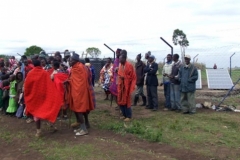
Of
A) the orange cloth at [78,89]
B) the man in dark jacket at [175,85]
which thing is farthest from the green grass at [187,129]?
the orange cloth at [78,89]

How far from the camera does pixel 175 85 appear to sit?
34.7ft

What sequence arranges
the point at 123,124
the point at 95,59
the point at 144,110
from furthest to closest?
the point at 95,59 → the point at 144,110 → the point at 123,124

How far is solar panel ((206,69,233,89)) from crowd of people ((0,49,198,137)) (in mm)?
6165

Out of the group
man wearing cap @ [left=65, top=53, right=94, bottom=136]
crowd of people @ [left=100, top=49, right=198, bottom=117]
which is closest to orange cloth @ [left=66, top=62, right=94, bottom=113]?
man wearing cap @ [left=65, top=53, right=94, bottom=136]

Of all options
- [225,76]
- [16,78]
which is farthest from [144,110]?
[225,76]

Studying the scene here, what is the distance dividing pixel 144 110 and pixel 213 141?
389 cm

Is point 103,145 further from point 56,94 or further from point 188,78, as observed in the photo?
point 188,78

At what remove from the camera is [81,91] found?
289 inches

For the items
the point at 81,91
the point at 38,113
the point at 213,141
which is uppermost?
the point at 81,91

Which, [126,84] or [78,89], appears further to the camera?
[126,84]

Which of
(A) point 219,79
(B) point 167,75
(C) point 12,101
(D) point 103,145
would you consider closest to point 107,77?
(B) point 167,75

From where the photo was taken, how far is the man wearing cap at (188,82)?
10.1 meters

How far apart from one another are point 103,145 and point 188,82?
4411 mm

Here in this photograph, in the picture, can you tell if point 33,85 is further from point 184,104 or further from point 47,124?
point 184,104
